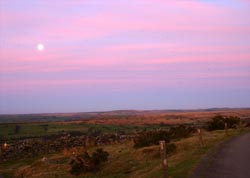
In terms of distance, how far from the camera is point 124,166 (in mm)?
26547

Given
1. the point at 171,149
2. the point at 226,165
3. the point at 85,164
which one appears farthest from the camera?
the point at 171,149

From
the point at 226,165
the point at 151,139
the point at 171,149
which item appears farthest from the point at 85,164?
the point at 226,165

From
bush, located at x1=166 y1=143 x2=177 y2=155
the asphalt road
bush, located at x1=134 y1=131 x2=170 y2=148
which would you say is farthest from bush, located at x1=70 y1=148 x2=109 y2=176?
the asphalt road

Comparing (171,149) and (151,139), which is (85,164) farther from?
(151,139)

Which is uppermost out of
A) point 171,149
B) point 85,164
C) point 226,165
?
point 226,165

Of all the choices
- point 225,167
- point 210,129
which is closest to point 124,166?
point 225,167

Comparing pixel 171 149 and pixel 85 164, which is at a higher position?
pixel 171 149

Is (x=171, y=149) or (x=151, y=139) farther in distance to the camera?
(x=151, y=139)

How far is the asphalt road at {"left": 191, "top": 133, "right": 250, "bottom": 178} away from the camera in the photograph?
50.1ft

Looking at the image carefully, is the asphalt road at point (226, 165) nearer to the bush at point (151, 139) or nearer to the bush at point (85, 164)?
the bush at point (85, 164)

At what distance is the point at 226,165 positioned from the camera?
17.6 meters

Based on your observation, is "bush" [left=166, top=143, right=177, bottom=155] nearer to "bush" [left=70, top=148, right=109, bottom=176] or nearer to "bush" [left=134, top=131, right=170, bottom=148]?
"bush" [left=70, top=148, right=109, bottom=176]

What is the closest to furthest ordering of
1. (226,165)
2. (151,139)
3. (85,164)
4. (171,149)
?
1. (226,165)
2. (85,164)
3. (171,149)
4. (151,139)

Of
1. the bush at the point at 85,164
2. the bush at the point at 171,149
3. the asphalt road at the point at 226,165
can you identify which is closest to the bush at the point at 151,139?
the bush at the point at 171,149
